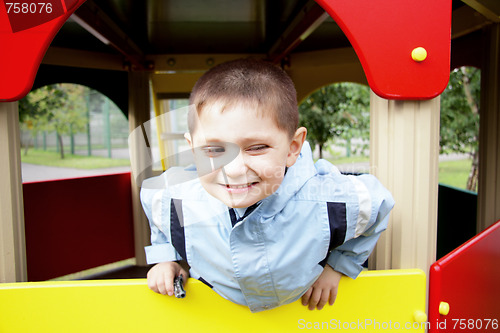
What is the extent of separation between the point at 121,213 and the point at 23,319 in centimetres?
268

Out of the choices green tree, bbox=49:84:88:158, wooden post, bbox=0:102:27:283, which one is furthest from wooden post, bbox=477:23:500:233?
green tree, bbox=49:84:88:158

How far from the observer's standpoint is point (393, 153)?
110 cm

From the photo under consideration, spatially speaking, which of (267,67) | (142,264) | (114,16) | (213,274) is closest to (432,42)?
(267,67)

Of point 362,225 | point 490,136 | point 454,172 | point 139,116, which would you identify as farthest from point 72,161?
point 362,225

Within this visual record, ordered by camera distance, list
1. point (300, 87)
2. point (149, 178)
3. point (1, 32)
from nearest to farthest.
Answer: point (1, 32) → point (149, 178) → point (300, 87)

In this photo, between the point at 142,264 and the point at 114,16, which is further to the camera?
the point at 142,264

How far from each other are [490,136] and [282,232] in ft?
6.43

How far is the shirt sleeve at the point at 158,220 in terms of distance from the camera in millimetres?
1056

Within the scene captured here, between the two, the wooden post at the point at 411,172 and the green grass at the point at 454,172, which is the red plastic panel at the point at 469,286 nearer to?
the wooden post at the point at 411,172

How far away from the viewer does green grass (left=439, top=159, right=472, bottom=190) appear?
9.21 meters

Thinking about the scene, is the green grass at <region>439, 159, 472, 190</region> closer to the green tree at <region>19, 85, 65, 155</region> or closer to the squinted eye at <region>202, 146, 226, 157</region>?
the green tree at <region>19, 85, 65, 155</region>

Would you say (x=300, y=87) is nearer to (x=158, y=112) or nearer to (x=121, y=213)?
(x=158, y=112)

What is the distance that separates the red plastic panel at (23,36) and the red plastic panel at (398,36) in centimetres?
68

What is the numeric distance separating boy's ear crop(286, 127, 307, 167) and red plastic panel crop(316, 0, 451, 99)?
0.78 feet
